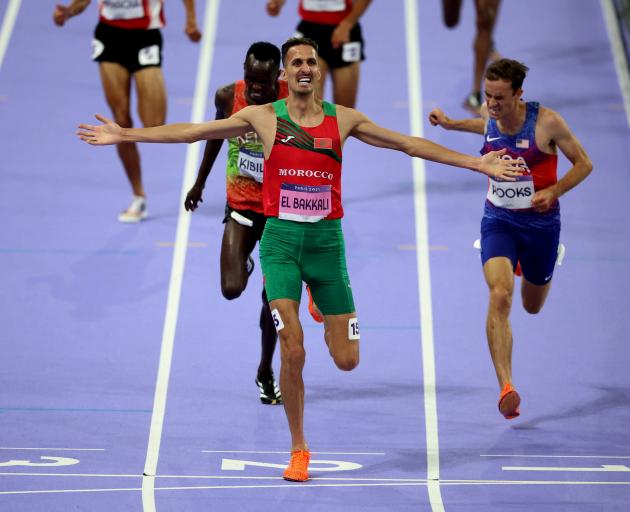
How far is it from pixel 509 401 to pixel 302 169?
173cm

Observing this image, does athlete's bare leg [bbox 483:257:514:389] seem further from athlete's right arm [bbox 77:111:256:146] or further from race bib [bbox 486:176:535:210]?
athlete's right arm [bbox 77:111:256:146]

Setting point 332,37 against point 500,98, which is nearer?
point 500,98

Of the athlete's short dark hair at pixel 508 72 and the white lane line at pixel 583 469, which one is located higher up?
the athlete's short dark hair at pixel 508 72

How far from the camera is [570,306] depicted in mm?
9906

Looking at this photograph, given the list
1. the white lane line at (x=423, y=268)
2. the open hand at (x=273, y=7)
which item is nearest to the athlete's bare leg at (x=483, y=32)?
the white lane line at (x=423, y=268)

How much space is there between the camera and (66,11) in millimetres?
11109

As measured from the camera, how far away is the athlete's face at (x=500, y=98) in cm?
770

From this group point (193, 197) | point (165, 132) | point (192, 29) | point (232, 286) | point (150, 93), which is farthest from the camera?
point (192, 29)

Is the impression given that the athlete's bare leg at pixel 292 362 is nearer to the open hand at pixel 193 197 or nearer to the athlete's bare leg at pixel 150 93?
the open hand at pixel 193 197

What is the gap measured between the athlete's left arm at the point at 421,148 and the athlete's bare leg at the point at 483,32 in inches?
223

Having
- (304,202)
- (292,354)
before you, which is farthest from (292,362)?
(304,202)

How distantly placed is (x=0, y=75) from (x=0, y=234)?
319 centimetres

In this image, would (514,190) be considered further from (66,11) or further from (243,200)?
(66,11)

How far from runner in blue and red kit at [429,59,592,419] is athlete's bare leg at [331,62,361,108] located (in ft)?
11.7
